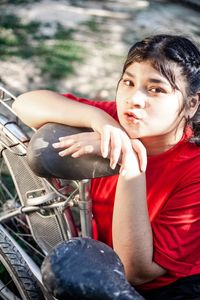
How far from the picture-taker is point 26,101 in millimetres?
2172

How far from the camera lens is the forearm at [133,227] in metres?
1.73

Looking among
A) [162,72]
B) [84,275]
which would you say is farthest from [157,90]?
[84,275]

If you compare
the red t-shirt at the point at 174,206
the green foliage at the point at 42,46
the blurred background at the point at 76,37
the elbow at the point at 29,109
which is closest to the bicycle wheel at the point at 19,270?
the red t-shirt at the point at 174,206

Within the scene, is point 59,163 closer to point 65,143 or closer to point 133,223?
point 65,143

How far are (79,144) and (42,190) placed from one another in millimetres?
595

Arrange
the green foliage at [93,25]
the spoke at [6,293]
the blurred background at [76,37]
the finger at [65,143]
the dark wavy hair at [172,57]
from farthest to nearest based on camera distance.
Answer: the green foliage at [93,25] → the blurred background at [76,37] → the spoke at [6,293] → the dark wavy hair at [172,57] → the finger at [65,143]

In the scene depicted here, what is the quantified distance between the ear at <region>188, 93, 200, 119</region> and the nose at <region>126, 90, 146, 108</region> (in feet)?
0.72

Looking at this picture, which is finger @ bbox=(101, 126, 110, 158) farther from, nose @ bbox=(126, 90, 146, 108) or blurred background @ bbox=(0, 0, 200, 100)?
blurred background @ bbox=(0, 0, 200, 100)

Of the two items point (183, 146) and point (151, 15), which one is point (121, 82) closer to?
point (183, 146)

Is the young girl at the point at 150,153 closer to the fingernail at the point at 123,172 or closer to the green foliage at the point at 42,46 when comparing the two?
the fingernail at the point at 123,172

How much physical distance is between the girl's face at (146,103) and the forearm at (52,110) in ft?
0.38

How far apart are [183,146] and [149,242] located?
1.39ft

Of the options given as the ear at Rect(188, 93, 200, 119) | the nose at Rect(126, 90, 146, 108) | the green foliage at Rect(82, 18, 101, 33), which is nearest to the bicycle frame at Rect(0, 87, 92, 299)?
the nose at Rect(126, 90, 146, 108)

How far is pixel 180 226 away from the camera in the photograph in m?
1.98
